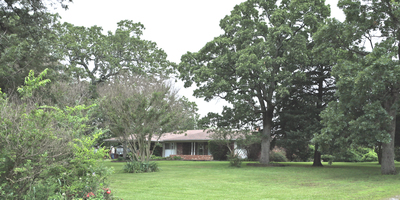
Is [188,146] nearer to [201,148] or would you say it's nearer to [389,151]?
[201,148]

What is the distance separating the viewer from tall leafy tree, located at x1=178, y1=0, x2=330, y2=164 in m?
22.1

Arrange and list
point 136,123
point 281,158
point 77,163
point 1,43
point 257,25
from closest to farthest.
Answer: point 77,163, point 1,43, point 136,123, point 257,25, point 281,158

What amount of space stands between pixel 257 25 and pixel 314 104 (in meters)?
8.35

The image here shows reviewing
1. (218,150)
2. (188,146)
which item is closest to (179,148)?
(188,146)

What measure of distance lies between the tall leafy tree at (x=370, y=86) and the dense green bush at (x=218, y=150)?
789 inches

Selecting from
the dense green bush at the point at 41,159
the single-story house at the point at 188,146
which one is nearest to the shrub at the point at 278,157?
the single-story house at the point at 188,146

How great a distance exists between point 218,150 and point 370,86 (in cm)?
2440

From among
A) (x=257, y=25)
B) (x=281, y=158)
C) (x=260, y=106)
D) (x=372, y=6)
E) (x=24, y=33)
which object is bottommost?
(x=281, y=158)

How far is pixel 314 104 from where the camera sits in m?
25.5

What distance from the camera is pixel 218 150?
1454 inches

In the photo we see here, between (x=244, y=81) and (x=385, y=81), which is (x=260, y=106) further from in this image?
(x=385, y=81)

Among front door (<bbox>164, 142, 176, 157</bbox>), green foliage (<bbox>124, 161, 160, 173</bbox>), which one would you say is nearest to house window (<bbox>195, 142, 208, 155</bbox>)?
front door (<bbox>164, 142, 176, 157</bbox>)

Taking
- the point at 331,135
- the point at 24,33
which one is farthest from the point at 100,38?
the point at 331,135

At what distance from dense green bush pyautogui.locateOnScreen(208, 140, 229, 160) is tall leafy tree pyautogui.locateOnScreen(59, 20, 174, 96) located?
10420mm
